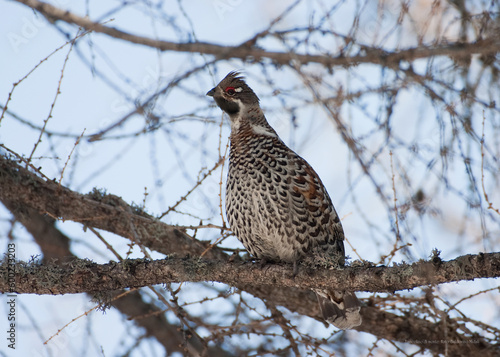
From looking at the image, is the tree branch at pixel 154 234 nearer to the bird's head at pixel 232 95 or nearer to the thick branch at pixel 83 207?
the thick branch at pixel 83 207

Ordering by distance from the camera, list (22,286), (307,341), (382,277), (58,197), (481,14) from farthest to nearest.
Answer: (58,197) → (307,341) → (481,14) → (22,286) → (382,277)

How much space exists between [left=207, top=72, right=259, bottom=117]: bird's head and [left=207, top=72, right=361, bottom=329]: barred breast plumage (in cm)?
47

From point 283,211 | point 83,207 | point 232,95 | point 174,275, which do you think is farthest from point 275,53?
point 83,207

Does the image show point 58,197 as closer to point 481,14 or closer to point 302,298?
point 302,298

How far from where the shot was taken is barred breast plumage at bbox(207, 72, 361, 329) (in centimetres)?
447

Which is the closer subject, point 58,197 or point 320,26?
point 320,26

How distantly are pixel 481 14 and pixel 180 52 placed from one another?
2.26 m

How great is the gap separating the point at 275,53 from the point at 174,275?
1.80 m

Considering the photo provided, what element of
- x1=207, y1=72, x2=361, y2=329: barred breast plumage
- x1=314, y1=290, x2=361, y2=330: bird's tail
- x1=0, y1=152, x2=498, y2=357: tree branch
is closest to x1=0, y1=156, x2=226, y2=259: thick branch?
x1=0, y1=152, x2=498, y2=357: tree branch

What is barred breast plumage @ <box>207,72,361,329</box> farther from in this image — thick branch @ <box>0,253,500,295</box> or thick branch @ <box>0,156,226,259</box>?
thick branch @ <box>0,156,226,259</box>

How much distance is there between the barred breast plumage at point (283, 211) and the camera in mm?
4473

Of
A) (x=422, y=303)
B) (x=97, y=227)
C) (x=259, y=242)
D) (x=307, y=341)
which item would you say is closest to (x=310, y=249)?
(x=259, y=242)

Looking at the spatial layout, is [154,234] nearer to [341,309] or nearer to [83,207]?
[83,207]

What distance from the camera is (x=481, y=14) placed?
13.5ft
